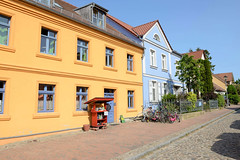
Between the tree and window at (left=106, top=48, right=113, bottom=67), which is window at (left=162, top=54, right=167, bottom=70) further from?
window at (left=106, top=48, right=113, bottom=67)

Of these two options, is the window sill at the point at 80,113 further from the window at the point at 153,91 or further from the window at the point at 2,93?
the window at the point at 153,91

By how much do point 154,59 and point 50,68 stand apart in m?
11.0

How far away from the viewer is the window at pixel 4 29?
A: 24.2ft

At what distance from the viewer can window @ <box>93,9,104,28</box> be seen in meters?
12.1

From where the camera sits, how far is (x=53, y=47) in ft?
30.1

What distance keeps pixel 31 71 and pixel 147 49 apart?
427 inches

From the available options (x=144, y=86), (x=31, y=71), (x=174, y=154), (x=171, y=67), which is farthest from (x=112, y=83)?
(x=171, y=67)

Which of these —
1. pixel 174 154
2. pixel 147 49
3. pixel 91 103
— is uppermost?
pixel 147 49

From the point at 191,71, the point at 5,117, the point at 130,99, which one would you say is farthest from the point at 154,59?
the point at 5,117

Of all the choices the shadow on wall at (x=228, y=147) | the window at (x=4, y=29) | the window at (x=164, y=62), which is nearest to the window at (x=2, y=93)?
the window at (x=4, y=29)

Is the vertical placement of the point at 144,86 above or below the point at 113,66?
below

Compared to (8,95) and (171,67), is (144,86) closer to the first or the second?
(171,67)

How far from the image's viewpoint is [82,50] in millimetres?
10609

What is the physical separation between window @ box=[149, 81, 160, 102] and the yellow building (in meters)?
3.86
